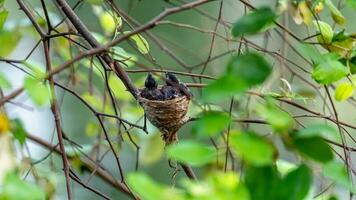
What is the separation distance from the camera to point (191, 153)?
1.52ft

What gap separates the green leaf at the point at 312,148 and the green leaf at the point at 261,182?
0.09ft

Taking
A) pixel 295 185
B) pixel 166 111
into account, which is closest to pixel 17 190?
pixel 295 185

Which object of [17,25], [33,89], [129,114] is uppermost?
[17,25]

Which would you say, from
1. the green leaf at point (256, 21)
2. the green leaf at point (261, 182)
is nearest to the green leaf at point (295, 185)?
the green leaf at point (261, 182)

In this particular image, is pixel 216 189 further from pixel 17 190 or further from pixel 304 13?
pixel 304 13

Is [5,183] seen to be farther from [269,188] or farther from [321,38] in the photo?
[321,38]

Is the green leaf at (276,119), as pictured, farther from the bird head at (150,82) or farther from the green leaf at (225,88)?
the bird head at (150,82)

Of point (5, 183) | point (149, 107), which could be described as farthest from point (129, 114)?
point (5, 183)

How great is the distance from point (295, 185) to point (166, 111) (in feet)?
1.17

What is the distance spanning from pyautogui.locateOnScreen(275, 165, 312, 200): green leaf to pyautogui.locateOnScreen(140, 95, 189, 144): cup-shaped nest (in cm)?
35

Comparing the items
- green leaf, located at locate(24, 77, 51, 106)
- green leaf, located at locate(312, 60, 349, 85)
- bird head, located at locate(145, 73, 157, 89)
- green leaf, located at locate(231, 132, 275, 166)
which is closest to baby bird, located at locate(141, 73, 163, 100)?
bird head, located at locate(145, 73, 157, 89)

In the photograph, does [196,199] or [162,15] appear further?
[162,15]

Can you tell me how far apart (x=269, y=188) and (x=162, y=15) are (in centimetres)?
18

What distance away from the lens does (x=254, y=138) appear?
1.52 feet
